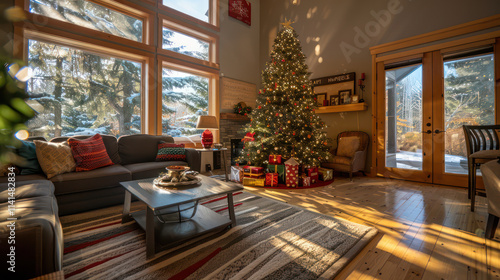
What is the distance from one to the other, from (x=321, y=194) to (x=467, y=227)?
1469 mm

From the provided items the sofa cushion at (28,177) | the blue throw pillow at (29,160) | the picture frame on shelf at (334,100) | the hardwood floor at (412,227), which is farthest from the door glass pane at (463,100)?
the blue throw pillow at (29,160)

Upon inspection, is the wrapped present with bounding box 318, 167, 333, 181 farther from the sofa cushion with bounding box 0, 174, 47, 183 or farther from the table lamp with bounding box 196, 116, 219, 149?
the sofa cushion with bounding box 0, 174, 47, 183

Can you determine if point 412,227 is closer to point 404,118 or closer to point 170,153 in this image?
point 404,118

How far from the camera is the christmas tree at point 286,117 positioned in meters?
3.71

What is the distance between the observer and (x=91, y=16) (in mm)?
3625

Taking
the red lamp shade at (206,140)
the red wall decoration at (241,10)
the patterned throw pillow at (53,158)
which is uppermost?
the red wall decoration at (241,10)

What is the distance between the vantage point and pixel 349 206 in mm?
2541

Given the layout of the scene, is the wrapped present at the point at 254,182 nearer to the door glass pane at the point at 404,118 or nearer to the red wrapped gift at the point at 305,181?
the red wrapped gift at the point at 305,181

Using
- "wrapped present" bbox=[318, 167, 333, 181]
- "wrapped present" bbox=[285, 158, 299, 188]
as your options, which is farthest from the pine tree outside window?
"wrapped present" bbox=[318, 167, 333, 181]

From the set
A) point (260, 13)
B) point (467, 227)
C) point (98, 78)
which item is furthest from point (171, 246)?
point (260, 13)

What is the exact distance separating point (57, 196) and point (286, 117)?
3130 millimetres

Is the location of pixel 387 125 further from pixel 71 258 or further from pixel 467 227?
pixel 71 258

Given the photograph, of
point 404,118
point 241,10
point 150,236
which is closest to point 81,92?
point 150,236

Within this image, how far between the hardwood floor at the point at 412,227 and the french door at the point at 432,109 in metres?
0.47
